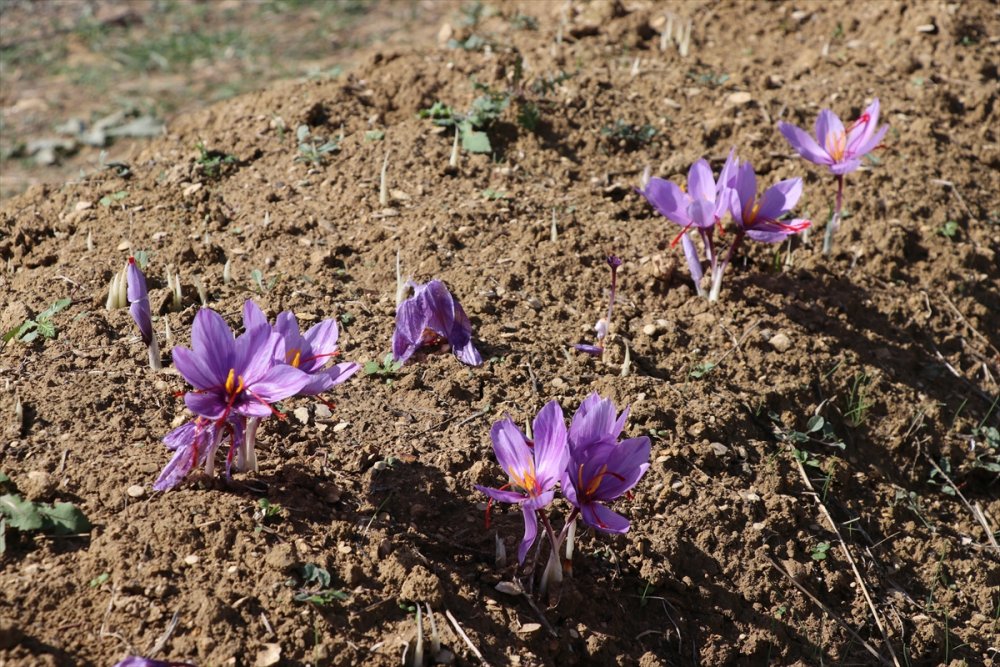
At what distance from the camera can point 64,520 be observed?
7.32ft

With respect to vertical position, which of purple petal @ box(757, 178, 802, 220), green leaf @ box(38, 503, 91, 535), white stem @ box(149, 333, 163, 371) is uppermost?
purple petal @ box(757, 178, 802, 220)

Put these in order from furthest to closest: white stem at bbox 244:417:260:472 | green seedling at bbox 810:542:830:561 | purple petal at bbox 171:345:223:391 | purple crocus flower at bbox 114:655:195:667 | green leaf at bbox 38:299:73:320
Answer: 1. green leaf at bbox 38:299:73:320
2. green seedling at bbox 810:542:830:561
3. white stem at bbox 244:417:260:472
4. purple petal at bbox 171:345:223:391
5. purple crocus flower at bbox 114:655:195:667

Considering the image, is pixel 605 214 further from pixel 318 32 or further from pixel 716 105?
→ pixel 318 32

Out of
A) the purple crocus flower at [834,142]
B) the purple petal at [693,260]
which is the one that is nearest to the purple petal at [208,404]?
the purple petal at [693,260]

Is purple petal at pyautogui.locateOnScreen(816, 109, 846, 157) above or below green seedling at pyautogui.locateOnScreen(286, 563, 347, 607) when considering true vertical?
above

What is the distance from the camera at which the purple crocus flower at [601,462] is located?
217 centimetres

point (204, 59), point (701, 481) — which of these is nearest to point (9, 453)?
point (701, 481)

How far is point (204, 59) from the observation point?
6164mm

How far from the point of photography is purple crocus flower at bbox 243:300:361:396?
7.18ft

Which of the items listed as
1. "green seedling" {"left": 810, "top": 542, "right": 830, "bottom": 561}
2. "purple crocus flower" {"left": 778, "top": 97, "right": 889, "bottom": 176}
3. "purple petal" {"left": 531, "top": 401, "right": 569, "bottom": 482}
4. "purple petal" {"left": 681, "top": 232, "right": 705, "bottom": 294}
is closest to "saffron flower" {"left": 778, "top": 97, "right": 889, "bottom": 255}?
"purple crocus flower" {"left": 778, "top": 97, "right": 889, "bottom": 176}

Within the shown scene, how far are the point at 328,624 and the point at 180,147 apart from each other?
7.65 feet

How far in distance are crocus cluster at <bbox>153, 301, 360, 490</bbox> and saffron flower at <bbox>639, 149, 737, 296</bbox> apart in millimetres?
1163

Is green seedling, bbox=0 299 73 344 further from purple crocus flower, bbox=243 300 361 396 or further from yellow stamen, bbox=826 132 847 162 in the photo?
yellow stamen, bbox=826 132 847 162

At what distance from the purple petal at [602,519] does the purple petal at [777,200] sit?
1241mm
